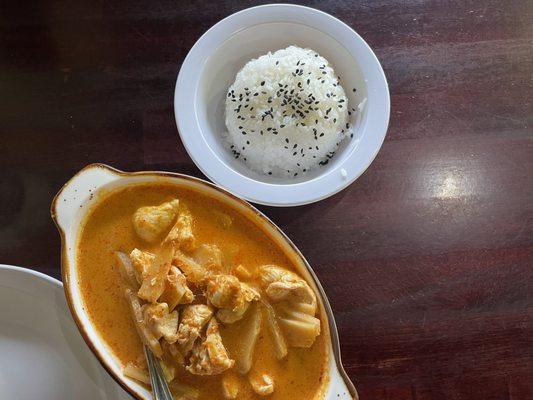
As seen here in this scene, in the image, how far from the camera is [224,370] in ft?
5.81

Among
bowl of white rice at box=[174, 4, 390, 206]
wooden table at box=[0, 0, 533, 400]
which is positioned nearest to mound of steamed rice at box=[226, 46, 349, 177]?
bowl of white rice at box=[174, 4, 390, 206]

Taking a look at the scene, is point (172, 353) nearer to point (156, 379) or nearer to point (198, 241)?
point (156, 379)

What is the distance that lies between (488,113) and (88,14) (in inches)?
61.0

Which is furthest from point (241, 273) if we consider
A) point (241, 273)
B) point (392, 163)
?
point (392, 163)

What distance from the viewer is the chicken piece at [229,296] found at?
1.71m

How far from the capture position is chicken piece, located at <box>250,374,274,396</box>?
1.77m

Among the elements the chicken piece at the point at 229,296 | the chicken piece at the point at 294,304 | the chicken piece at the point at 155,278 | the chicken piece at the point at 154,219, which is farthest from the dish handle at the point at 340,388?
the chicken piece at the point at 154,219

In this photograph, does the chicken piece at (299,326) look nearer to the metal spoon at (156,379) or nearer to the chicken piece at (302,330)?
the chicken piece at (302,330)

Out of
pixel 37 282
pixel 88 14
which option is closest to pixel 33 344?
pixel 37 282

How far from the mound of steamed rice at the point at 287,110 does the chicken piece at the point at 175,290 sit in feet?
1.67

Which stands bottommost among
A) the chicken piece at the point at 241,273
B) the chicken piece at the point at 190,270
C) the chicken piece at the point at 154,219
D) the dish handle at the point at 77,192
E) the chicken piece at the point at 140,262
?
the chicken piece at the point at 241,273

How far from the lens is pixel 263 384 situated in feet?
5.88

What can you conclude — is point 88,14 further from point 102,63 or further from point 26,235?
point 26,235

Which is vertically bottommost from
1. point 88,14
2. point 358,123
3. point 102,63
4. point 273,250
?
point 273,250
